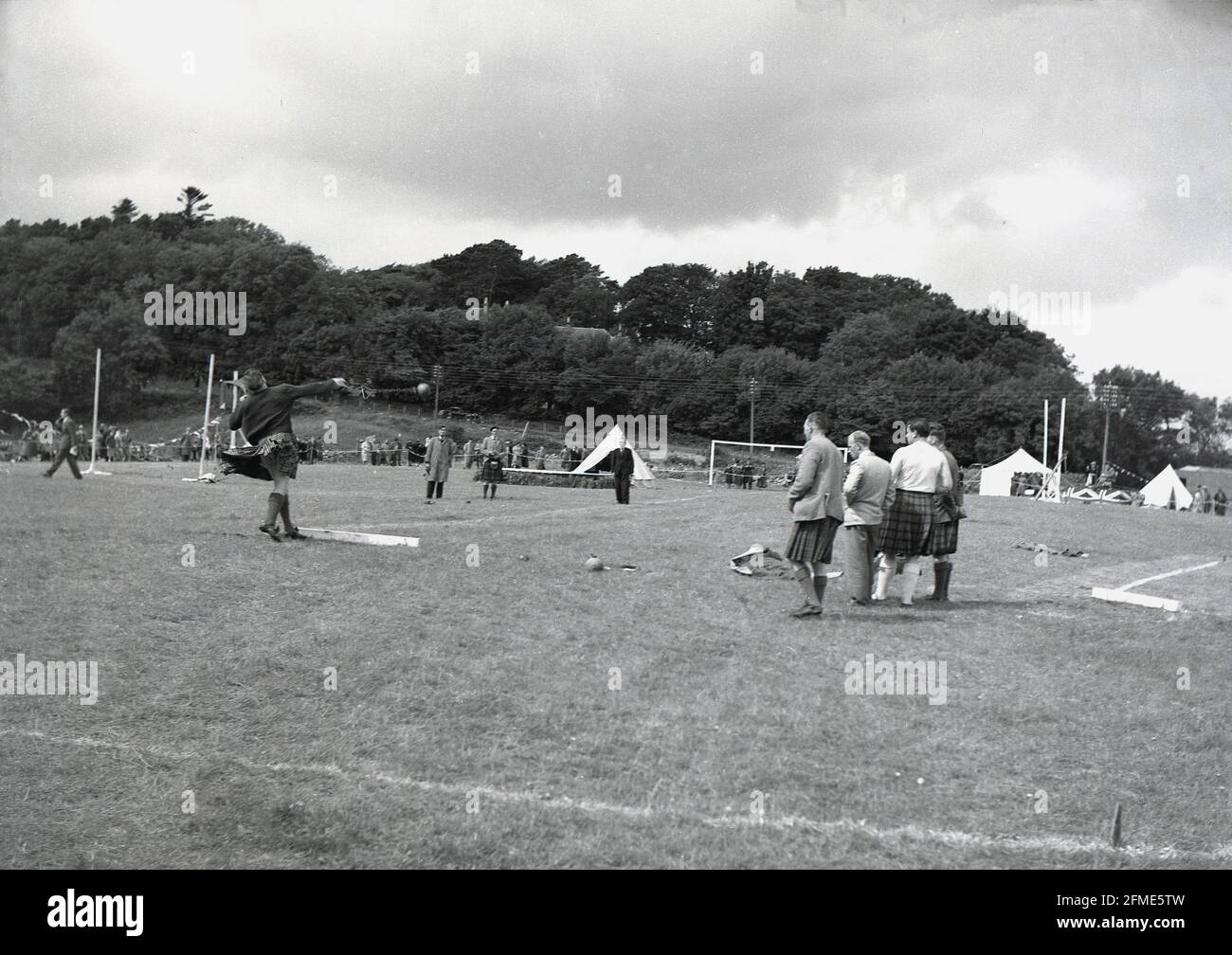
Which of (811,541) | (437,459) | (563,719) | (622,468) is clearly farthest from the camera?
(622,468)

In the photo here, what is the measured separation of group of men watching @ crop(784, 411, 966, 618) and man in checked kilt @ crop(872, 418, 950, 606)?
11mm

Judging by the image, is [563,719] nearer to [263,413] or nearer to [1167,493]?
[263,413]

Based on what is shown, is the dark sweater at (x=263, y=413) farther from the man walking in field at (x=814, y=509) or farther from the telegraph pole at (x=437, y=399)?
the telegraph pole at (x=437, y=399)

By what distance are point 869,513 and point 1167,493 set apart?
60.4m

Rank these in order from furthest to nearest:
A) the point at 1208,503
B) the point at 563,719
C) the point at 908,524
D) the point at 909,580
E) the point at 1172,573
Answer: the point at 1208,503
the point at 1172,573
the point at 909,580
the point at 908,524
the point at 563,719

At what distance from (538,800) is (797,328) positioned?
104 meters

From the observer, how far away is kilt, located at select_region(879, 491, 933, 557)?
13.0 m

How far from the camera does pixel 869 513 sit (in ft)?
41.1

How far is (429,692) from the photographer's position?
8570mm

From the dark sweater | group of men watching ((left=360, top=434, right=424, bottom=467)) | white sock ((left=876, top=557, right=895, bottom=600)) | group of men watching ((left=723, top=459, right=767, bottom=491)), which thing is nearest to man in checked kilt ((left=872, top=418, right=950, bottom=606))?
white sock ((left=876, top=557, right=895, bottom=600))

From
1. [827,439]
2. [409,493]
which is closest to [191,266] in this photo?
[409,493]

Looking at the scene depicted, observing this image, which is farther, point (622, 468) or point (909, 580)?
point (622, 468)

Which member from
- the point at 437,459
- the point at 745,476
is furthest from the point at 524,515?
the point at 745,476

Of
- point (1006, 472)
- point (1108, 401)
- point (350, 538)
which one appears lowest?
point (350, 538)
